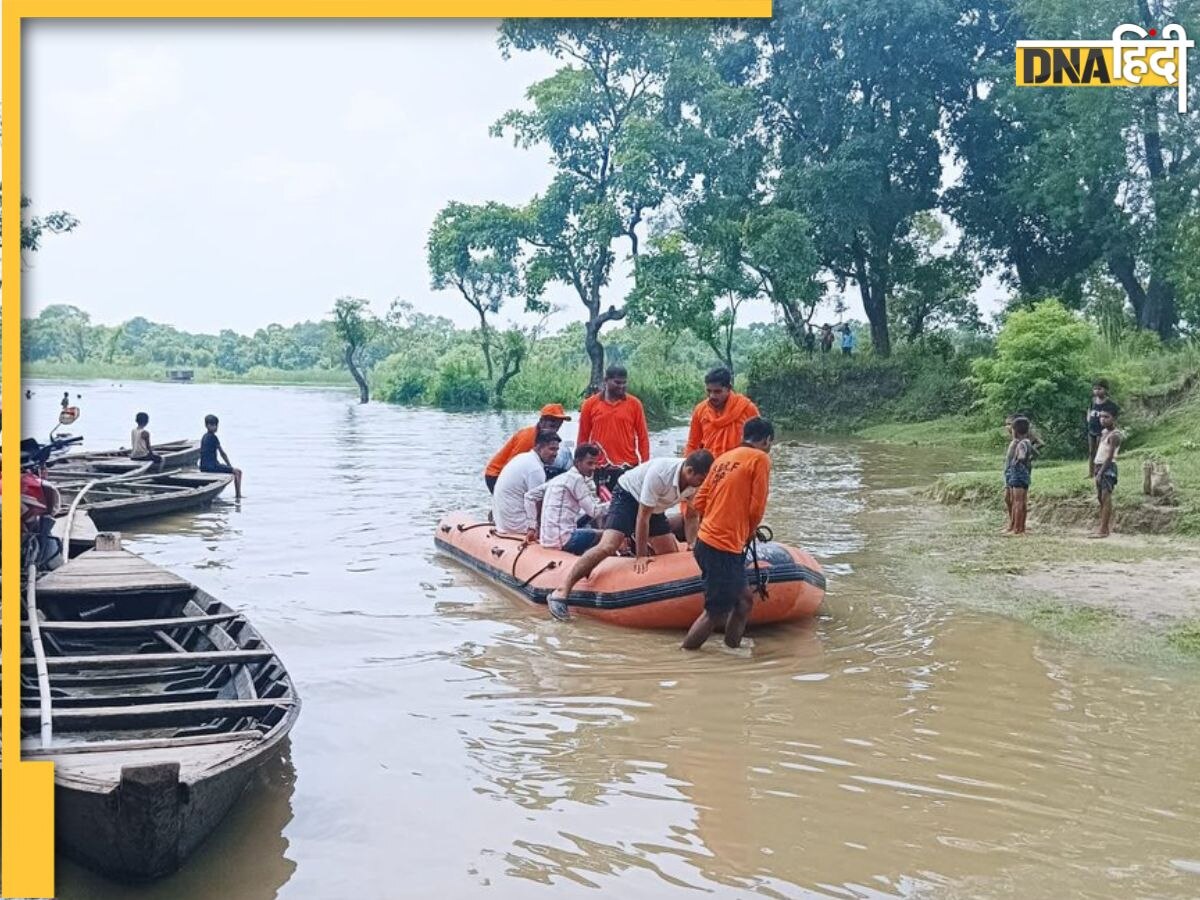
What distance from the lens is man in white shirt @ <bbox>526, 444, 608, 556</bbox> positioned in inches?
334

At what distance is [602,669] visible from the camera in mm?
6984

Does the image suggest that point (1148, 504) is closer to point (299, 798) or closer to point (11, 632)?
point (299, 798)

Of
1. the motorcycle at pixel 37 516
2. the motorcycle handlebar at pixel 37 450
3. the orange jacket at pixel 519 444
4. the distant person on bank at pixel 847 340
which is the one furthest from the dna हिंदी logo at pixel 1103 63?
the distant person on bank at pixel 847 340

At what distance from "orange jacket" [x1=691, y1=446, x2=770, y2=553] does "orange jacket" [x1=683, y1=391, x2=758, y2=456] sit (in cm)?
143

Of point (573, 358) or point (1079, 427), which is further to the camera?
point (573, 358)

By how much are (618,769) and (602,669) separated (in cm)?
169

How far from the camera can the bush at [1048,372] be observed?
16.4m

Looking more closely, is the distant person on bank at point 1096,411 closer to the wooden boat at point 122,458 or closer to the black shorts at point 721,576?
the black shorts at point 721,576

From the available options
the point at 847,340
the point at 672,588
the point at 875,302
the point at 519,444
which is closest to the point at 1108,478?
the point at 672,588

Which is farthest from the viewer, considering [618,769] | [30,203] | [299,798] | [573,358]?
[573,358]

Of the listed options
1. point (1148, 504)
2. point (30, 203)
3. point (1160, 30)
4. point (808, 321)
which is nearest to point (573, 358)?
point (808, 321)

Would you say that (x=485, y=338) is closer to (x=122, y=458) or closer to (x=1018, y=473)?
(x=122, y=458)

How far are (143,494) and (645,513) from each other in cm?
875

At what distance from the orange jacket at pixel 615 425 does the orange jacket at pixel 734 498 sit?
8.06 feet
